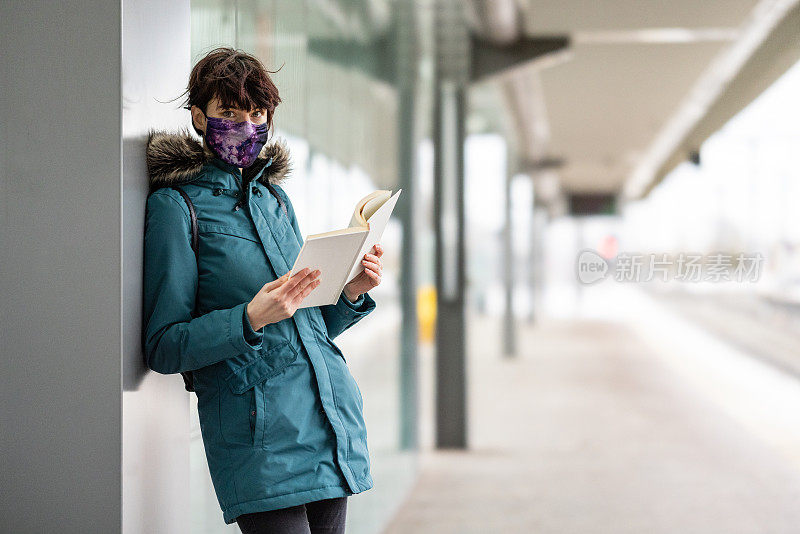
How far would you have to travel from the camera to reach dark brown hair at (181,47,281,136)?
152cm

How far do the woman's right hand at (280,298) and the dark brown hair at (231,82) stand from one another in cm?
36

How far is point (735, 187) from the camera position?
6625mm

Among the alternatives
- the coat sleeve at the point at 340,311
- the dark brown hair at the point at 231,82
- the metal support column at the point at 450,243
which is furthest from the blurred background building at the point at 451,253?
the coat sleeve at the point at 340,311

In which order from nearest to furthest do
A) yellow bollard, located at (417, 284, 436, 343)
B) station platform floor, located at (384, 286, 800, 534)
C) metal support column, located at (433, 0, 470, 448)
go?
1. station platform floor, located at (384, 286, 800, 534)
2. yellow bollard, located at (417, 284, 436, 343)
3. metal support column, located at (433, 0, 470, 448)

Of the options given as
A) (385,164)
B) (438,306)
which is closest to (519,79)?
(438,306)

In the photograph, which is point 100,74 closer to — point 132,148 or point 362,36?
point 132,148

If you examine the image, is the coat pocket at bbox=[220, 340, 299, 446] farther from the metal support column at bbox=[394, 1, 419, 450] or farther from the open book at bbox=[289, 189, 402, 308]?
the metal support column at bbox=[394, 1, 419, 450]

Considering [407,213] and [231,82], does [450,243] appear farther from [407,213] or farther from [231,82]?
[231,82]

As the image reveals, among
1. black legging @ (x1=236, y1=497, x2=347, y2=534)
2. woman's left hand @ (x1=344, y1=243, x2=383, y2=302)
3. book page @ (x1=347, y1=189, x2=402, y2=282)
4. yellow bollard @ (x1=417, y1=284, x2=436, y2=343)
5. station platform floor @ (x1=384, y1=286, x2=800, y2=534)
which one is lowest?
station platform floor @ (x1=384, y1=286, x2=800, y2=534)

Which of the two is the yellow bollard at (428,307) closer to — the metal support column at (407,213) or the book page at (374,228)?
the metal support column at (407,213)

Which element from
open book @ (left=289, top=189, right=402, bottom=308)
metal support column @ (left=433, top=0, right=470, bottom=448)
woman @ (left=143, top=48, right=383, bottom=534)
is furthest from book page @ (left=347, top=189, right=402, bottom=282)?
metal support column @ (left=433, top=0, right=470, bottom=448)

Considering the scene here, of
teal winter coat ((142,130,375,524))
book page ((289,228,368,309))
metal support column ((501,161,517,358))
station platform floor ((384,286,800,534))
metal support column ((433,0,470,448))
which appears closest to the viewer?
book page ((289,228,368,309))

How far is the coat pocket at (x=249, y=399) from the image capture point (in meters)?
1.54

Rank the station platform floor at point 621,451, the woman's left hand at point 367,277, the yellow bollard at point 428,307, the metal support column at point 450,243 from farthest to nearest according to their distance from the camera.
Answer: the metal support column at point 450,243 → the yellow bollard at point 428,307 → the station platform floor at point 621,451 → the woman's left hand at point 367,277
